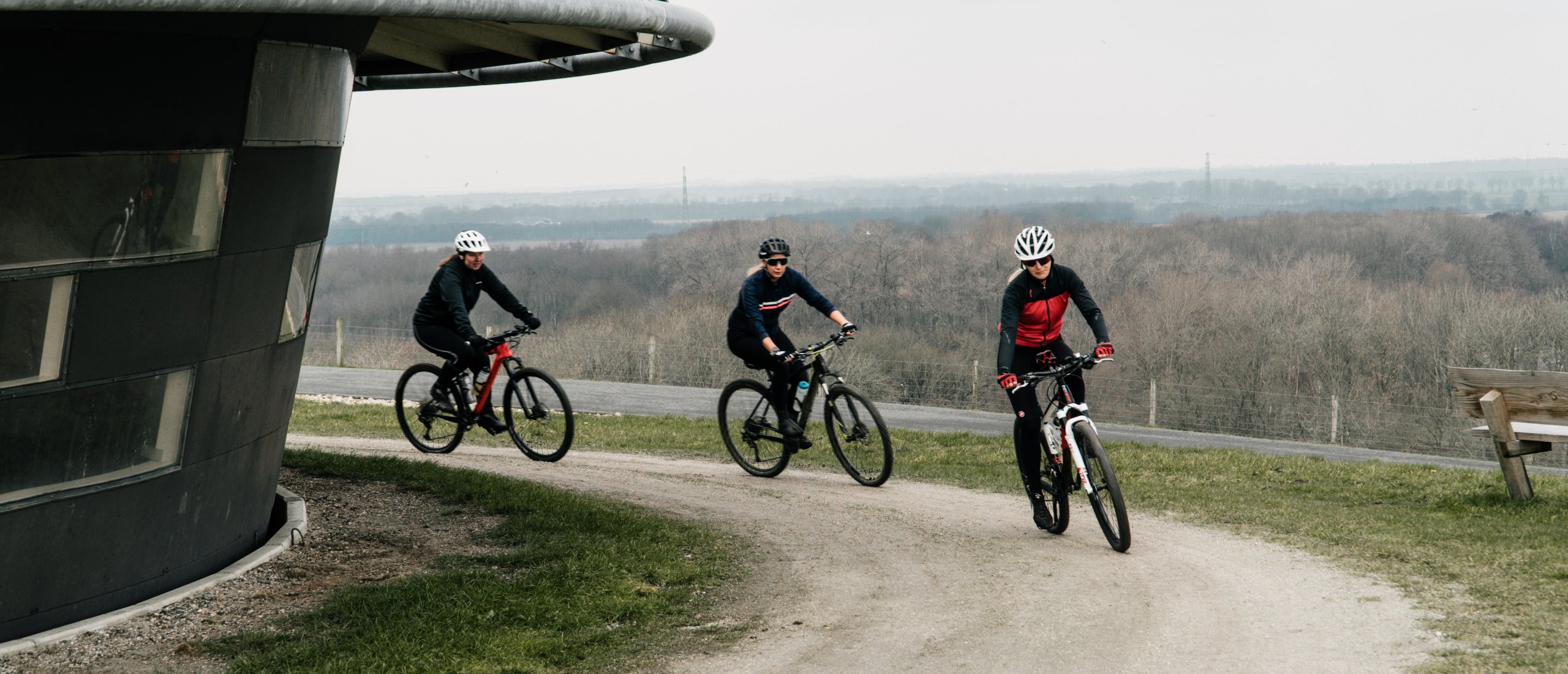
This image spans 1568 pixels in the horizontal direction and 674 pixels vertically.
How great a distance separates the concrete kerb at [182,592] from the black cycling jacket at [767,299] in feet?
11.9

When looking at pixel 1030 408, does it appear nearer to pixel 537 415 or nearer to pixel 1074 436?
pixel 1074 436

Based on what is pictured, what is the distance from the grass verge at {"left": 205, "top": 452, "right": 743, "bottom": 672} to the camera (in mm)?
5824

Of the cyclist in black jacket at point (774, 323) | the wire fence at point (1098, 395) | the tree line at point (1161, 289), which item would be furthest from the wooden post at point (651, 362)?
the cyclist in black jacket at point (774, 323)

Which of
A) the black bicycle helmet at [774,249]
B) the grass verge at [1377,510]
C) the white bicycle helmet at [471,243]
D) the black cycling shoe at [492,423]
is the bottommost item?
the black cycling shoe at [492,423]

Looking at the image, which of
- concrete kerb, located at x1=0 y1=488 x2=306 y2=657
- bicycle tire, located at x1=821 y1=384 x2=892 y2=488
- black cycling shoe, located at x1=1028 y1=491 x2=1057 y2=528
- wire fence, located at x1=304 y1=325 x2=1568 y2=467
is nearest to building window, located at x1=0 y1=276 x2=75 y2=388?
concrete kerb, located at x1=0 y1=488 x2=306 y2=657

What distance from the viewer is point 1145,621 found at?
627cm

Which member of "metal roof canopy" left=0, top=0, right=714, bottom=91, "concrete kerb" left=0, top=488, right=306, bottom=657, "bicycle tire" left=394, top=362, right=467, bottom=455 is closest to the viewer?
"metal roof canopy" left=0, top=0, right=714, bottom=91

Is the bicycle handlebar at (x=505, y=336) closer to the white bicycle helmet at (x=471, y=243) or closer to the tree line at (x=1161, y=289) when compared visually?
the white bicycle helmet at (x=471, y=243)

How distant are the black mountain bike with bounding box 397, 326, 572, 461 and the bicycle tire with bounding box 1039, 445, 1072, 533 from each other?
15.1 feet

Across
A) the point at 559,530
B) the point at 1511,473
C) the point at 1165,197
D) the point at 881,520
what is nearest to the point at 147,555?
the point at 559,530

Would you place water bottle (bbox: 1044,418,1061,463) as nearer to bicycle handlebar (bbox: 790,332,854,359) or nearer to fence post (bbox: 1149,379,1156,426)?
bicycle handlebar (bbox: 790,332,854,359)

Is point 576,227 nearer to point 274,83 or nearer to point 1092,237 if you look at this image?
point 1092,237

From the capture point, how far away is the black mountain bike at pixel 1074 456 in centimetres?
769

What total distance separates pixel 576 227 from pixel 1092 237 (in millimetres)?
72620
